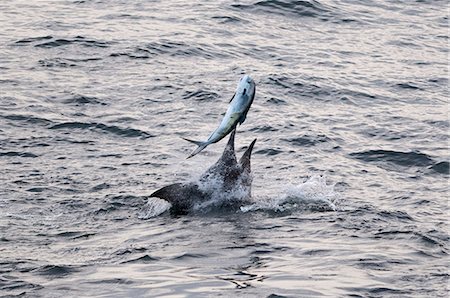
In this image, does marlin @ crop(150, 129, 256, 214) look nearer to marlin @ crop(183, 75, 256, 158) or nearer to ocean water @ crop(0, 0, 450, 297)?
ocean water @ crop(0, 0, 450, 297)

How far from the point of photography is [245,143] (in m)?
15.9

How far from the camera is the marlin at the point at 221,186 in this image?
1245 cm

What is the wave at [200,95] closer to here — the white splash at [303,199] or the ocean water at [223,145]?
the ocean water at [223,145]

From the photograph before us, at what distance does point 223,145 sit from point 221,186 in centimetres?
316

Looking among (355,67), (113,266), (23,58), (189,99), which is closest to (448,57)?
(355,67)

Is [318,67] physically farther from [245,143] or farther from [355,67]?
[245,143]

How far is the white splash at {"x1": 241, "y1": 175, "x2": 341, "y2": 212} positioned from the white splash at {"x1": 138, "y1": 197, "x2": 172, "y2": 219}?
920mm

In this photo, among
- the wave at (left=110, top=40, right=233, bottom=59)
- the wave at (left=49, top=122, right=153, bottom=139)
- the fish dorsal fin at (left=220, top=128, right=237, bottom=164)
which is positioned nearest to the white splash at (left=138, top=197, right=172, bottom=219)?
the fish dorsal fin at (left=220, top=128, right=237, bottom=164)

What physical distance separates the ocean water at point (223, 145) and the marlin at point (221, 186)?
0.19m

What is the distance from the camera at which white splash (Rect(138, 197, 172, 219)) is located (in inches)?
487

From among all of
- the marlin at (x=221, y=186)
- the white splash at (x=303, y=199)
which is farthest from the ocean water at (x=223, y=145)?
the marlin at (x=221, y=186)

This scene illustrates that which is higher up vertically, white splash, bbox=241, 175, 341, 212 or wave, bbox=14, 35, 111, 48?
wave, bbox=14, 35, 111, 48

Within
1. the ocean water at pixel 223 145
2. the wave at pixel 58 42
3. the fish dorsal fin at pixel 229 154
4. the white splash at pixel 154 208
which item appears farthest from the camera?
the wave at pixel 58 42

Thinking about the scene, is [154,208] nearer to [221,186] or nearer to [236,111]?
[221,186]
